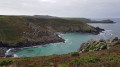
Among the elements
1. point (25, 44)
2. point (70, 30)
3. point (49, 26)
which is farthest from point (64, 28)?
point (25, 44)

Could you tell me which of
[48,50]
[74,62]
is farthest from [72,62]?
[48,50]

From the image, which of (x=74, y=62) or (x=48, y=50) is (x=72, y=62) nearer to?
(x=74, y=62)

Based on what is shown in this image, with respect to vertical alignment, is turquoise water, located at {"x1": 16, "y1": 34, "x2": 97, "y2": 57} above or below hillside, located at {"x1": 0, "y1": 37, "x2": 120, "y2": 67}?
below

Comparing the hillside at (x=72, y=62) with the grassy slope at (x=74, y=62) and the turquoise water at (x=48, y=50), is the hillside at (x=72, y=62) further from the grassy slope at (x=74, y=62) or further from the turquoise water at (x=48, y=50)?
the turquoise water at (x=48, y=50)

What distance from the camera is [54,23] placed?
543 ft

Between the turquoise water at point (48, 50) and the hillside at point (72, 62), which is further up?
the hillside at point (72, 62)

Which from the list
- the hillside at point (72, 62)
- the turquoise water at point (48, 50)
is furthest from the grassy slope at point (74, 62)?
the turquoise water at point (48, 50)

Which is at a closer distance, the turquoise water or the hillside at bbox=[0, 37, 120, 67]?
the hillside at bbox=[0, 37, 120, 67]

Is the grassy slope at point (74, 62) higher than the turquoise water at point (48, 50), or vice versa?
the grassy slope at point (74, 62)

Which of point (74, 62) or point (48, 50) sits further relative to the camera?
point (48, 50)

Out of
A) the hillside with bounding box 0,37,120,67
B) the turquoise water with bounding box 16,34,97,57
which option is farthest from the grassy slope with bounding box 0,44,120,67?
the turquoise water with bounding box 16,34,97,57

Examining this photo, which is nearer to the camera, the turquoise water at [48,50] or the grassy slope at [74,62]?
the grassy slope at [74,62]

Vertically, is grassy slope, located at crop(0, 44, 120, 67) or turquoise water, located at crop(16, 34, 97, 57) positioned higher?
grassy slope, located at crop(0, 44, 120, 67)

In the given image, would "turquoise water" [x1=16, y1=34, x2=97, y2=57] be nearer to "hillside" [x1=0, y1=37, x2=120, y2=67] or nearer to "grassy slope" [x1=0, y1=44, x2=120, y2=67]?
"hillside" [x1=0, y1=37, x2=120, y2=67]
